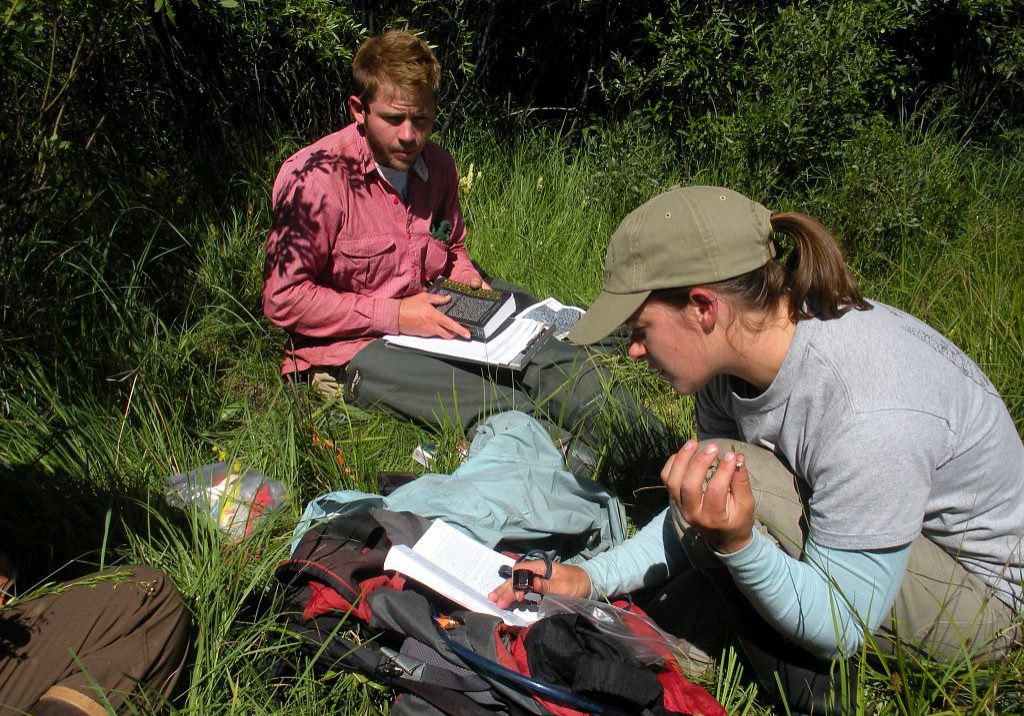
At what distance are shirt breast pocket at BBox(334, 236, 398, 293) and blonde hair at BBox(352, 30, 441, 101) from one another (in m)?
0.57

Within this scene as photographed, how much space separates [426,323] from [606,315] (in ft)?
5.40

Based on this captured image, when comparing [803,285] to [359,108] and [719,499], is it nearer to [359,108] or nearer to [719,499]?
[719,499]

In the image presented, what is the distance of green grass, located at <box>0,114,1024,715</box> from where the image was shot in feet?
7.49

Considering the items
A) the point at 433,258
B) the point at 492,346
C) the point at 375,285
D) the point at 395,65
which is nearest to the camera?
the point at 395,65

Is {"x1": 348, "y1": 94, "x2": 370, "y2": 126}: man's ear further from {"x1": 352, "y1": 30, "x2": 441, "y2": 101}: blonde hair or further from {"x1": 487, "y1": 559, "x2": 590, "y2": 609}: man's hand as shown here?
{"x1": 487, "y1": 559, "x2": 590, "y2": 609}: man's hand

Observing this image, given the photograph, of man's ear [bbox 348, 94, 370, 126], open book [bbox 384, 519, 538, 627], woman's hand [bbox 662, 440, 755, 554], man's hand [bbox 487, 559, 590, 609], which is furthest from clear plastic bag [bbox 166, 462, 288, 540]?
man's ear [bbox 348, 94, 370, 126]

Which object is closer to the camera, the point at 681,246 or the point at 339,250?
the point at 681,246

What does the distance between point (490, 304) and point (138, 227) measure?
158 cm

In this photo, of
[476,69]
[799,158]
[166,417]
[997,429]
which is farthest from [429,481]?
[476,69]

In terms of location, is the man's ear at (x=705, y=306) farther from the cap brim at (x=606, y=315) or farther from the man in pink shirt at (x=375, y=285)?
the man in pink shirt at (x=375, y=285)

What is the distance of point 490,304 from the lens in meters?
3.69

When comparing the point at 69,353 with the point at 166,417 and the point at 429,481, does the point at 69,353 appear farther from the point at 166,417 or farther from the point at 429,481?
the point at 429,481

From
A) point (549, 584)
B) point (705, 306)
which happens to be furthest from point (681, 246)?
point (549, 584)

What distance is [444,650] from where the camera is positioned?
2.13 m
